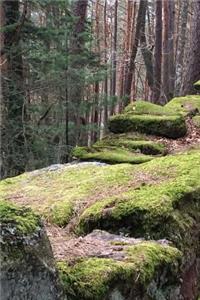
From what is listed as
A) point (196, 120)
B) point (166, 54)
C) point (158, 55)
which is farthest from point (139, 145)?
point (166, 54)

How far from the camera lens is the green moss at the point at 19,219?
195 centimetres

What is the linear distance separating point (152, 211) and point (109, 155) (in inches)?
89.8

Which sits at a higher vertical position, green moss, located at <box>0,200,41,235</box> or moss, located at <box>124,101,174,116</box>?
green moss, located at <box>0,200,41,235</box>

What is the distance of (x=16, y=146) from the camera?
31.5ft

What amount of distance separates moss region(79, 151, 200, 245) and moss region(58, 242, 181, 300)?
327mm

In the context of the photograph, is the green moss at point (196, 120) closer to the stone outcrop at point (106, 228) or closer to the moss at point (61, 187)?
the stone outcrop at point (106, 228)

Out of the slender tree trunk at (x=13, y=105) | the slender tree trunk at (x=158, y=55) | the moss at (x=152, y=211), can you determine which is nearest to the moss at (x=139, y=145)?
the moss at (x=152, y=211)

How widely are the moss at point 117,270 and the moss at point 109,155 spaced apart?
8.10 feet

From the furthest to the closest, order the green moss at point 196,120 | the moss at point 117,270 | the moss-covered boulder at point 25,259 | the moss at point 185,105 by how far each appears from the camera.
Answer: the moss at point 185,105 < the green moss at point 196,120 < the moss at point 117,270 < the moss-covered boulder at point 25,259

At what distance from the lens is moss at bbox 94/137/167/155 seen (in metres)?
6.09

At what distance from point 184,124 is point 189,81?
3.63 metres

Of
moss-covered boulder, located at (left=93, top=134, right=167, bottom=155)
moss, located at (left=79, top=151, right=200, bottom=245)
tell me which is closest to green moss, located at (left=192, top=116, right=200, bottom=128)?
moss-covered boulder, located at (left=93, top=134, right=167, bottom=155)

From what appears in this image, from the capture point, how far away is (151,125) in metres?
6.89

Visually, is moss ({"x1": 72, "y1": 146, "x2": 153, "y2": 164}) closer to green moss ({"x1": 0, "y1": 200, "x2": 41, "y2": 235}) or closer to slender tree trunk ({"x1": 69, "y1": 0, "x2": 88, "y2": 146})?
green moss ({"x1": 0, "y1": 200, "x2": 41, "y2": 235})
